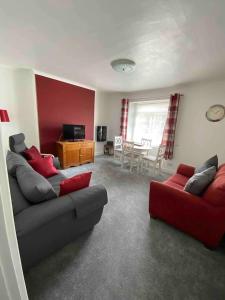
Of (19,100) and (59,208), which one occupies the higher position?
(19,100)

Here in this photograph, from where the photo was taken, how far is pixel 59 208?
1.23m

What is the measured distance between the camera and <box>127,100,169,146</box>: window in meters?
4.24

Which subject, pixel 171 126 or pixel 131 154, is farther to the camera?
pixel 131 154

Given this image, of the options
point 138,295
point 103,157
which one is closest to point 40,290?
point 138,295

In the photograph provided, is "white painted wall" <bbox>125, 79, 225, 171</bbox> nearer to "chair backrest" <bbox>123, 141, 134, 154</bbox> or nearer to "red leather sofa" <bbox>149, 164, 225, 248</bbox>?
"chair backrest" <bbox>123, 141, 134, 154</bbox>

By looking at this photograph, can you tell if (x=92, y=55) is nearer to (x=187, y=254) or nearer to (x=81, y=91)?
(x=81, y=91)

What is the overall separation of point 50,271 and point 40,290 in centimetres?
15

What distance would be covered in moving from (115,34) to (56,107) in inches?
103

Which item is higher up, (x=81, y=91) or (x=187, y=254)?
(x=81, y=91)

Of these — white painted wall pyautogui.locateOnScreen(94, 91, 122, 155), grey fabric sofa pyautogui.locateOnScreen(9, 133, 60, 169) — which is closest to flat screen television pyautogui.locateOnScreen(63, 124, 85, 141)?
white painted wall pyautogui.locateOnScreen(94, 91, 122, 155)

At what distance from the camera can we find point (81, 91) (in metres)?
4.23

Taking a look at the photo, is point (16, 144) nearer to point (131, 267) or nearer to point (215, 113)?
point (131, 267)

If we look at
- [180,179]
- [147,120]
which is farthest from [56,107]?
[180,179]

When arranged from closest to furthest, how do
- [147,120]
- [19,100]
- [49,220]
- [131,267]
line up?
[49,220] < [131,267] < [19,100] < [147,120]
